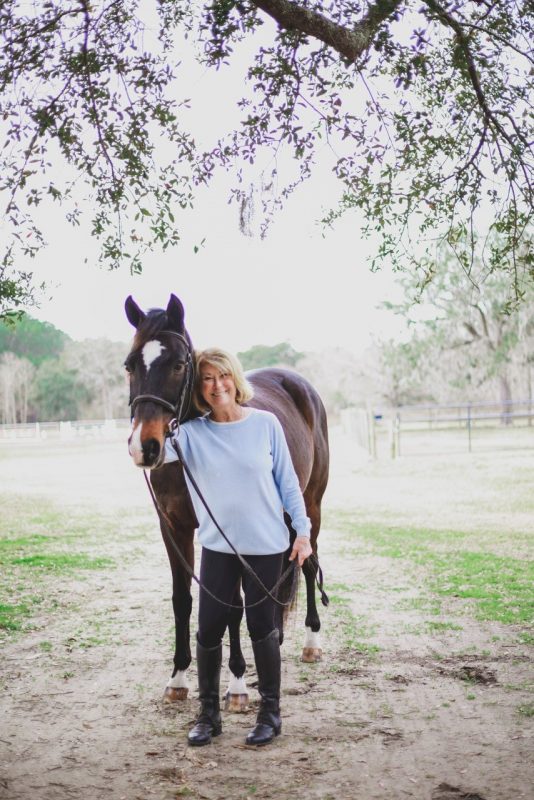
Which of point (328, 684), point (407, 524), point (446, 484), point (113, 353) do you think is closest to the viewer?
point (328, 684)

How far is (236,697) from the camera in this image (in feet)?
12.0

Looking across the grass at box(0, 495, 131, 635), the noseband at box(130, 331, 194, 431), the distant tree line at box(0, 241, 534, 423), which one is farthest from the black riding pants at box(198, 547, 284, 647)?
the distant tree line at box(0, 241, 534, 423)

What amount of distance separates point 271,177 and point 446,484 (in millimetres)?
10999

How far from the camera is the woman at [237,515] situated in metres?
3.14

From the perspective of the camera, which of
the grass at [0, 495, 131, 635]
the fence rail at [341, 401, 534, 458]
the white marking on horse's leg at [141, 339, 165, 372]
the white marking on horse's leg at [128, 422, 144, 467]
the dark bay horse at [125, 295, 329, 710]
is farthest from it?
the fence rail at [341, 401, 534, 458]

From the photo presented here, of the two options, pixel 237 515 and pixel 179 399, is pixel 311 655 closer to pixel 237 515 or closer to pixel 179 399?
pixel 237 515

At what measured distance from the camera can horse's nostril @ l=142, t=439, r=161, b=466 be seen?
3.00m

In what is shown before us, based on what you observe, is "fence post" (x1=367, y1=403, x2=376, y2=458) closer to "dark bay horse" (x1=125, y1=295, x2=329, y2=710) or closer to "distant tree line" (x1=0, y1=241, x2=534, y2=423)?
"distant tree line" (x1=0, y1=241, x2=534, y2=423)

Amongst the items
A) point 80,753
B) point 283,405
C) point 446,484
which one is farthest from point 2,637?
point 446,484

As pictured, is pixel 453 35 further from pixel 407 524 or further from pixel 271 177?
pixel 407 524

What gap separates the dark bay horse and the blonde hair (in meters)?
0.05

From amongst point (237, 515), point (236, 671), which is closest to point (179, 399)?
point (237, 515)

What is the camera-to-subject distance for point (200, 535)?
3.25 metres

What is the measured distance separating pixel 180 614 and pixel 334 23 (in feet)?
12.8
